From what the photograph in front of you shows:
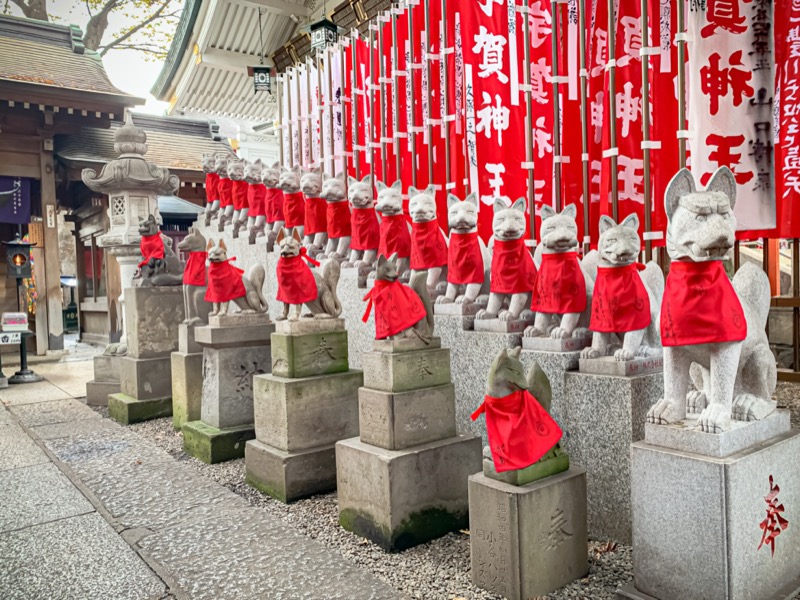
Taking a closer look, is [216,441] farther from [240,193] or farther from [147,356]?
[240,193]

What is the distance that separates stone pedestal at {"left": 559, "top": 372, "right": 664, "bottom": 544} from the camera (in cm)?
305

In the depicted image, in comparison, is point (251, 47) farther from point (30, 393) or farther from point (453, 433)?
point (453, 433)

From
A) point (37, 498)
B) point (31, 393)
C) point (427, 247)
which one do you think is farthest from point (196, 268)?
point (31, 393)

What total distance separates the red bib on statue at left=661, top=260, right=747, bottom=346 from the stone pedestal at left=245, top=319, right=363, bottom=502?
2.34 metres

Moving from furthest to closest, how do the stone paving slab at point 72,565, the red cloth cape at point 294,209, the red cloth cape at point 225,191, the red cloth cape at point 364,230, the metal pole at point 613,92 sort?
1. the red cloth cape at point 225,191
2. the red cloth cape at point 294,209
3. the red cloth cape at point 364,230
4. the metal pole at point 613,92
5. the stone paving slab at point 72,565

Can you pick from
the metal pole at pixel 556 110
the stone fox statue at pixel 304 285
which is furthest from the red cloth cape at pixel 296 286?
the metal pole at pixel 556 110

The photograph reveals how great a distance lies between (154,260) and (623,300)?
4998mm

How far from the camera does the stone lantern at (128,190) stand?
7.91 meters

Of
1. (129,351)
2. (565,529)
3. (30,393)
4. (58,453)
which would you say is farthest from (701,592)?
(30,393)

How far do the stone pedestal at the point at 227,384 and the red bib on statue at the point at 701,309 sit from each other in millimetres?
3396

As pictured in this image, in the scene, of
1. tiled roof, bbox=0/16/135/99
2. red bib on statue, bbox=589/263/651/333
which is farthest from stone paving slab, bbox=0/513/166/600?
tiled roof, bbox=0/16/135/99

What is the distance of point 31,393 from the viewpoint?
7609 millimetres

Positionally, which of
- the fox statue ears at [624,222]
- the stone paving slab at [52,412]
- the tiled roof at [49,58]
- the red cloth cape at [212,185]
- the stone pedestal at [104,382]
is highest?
the tiled roof at [49,58]

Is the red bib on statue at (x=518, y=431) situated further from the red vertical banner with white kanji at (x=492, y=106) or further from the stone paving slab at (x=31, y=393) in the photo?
the stone paving slab at (x=31, y=393)
